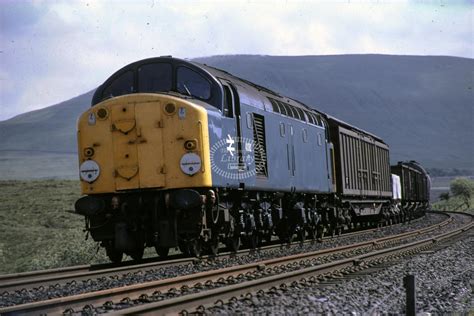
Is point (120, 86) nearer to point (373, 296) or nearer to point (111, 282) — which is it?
point (111, 282)

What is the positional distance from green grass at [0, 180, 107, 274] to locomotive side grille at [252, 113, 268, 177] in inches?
158

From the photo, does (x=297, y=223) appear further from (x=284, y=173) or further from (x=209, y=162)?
(x=209, y=162)

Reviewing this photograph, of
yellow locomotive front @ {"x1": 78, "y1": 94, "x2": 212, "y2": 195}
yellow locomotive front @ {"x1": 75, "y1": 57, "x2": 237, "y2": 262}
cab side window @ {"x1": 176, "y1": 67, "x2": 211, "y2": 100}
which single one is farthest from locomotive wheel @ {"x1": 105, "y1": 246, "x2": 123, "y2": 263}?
cab side window @ {"x1": 176, "y1": 67, "x2": 211, "y2": 100}

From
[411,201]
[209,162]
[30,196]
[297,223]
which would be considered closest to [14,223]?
[30,196]

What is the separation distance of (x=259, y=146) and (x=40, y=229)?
17.5m

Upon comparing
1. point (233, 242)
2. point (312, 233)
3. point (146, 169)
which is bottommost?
point (312, 233)

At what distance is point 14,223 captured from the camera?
109 ft

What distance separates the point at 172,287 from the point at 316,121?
1307cm

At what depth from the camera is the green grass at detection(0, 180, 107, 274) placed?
64.1 feet

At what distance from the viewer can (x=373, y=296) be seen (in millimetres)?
10281

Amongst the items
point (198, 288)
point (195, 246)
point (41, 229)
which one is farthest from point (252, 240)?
point (41, 229)

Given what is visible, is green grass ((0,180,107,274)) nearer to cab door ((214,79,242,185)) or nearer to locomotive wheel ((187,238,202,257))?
locomotive wheel ((187,238,202,257))

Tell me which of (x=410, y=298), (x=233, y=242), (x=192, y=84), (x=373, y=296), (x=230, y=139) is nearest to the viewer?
(x=410, y=298)

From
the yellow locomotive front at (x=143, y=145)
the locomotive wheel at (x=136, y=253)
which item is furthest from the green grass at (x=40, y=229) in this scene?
the yellow locomotive front at (x=143, y=145)
